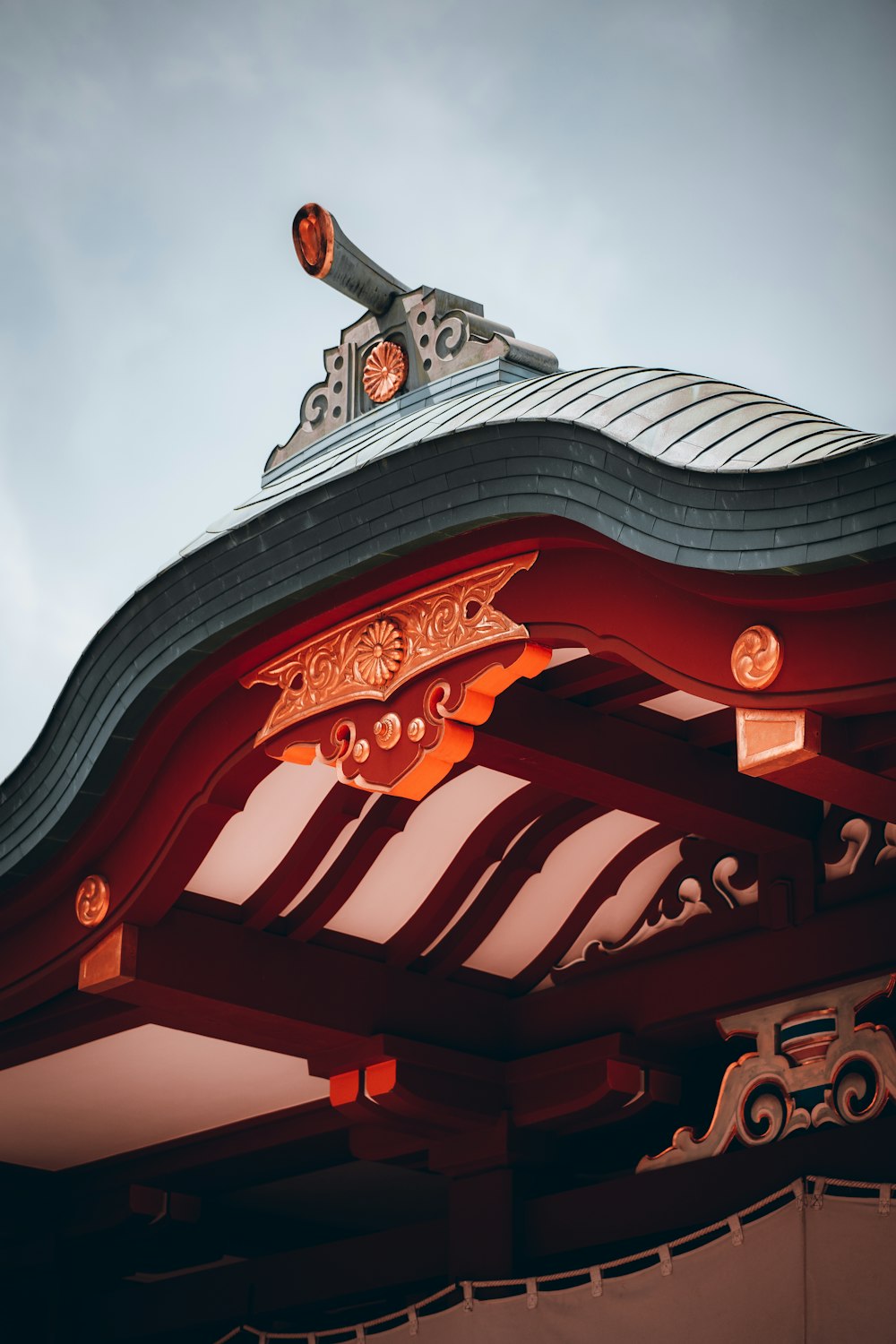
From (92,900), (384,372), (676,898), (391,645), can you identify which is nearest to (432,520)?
(391,645)

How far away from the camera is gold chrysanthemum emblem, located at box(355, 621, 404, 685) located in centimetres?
473

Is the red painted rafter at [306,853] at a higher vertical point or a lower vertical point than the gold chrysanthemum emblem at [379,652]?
lower

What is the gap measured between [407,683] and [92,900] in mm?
1575

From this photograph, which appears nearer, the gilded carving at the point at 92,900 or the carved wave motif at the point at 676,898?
the gilded carving at the point at 92,900

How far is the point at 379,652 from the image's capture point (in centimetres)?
477

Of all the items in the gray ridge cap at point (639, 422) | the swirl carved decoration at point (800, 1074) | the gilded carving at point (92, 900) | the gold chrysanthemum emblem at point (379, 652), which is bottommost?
the swirl carved decoration at point (800, 1074)

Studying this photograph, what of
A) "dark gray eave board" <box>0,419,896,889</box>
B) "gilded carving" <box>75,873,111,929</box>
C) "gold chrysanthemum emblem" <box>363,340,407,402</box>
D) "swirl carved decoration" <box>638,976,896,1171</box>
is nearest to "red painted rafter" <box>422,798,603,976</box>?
"swirl carved decoration" <box>638,976,896,1171</box>

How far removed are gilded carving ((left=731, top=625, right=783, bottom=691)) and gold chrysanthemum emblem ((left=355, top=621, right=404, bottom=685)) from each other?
1.10 meters

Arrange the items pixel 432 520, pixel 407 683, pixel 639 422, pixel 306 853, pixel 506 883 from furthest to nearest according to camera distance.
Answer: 1. pixel 506 883
2. pixel 306 853
3. pixel 407 683
4. pixel 432 520
5. pixel 639 422

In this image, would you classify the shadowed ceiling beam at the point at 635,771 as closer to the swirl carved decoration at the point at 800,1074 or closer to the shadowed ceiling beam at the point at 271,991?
the swirl carved decoration at the point at 800,1074

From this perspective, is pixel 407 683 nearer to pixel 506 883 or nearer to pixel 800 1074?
pixel 506 883

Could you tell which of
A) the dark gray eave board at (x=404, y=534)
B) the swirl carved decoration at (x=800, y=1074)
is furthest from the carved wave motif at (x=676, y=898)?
the dark gray eave board at (x=404, y=534)

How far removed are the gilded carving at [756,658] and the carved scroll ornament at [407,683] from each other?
2.14ft

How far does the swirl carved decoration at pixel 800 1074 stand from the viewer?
5254mm
